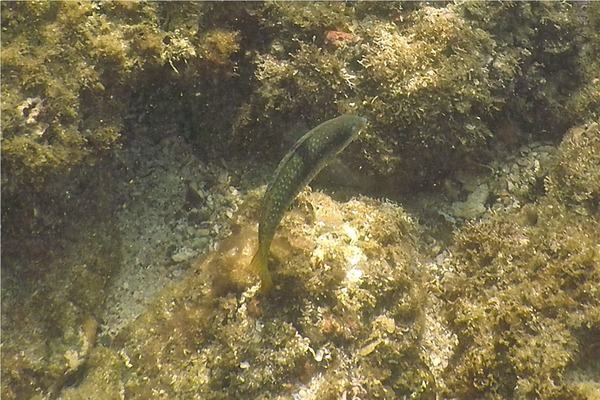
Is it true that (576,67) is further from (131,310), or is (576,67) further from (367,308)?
(131,310)

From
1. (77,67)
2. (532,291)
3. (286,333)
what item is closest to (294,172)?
(286,333)

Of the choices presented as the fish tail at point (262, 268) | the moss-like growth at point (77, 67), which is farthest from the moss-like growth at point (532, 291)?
the moss-like growth at point (77, 67)

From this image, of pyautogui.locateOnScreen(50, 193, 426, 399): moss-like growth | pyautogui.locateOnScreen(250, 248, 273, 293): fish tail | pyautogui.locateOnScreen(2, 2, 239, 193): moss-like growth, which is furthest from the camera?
pyautogui.locateOnScreen(50, 193, 426, 399): moss-like growth

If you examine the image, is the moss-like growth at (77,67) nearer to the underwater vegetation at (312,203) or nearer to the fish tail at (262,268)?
the underwater vegetation at (312,203)

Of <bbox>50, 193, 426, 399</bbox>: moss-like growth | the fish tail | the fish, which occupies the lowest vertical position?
<bbox>50, 193, 426, 399</bbox>: moss-like growth

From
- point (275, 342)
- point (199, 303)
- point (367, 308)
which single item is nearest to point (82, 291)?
point (199, 303)

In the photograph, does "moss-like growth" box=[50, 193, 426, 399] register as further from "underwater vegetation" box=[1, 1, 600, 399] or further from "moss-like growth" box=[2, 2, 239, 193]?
"moss-like growth" box=[2, 2, 239, 193]

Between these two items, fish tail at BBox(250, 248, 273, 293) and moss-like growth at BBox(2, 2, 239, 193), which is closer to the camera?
moss-like growth at BBox(2, 2, 239, 193)

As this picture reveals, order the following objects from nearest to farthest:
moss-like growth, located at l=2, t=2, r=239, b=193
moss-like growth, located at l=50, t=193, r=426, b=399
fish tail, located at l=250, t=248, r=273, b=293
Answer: moss-like growth, located at l=2, t=2, r=239, b=193
fish tail, located at l=250, t=248, r=273, b=293
moss-like growth, located at l=50, t=193, r=426, b=399

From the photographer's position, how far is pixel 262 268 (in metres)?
3.40

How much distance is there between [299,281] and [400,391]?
1.20 m

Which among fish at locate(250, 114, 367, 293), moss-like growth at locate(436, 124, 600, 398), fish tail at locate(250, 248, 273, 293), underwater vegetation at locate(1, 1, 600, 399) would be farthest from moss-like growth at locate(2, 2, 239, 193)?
moss-like growth at locate(436, 124, 600, 398)

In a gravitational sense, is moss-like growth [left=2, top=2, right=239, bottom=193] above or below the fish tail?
above

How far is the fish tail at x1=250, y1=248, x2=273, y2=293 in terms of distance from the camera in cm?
334
